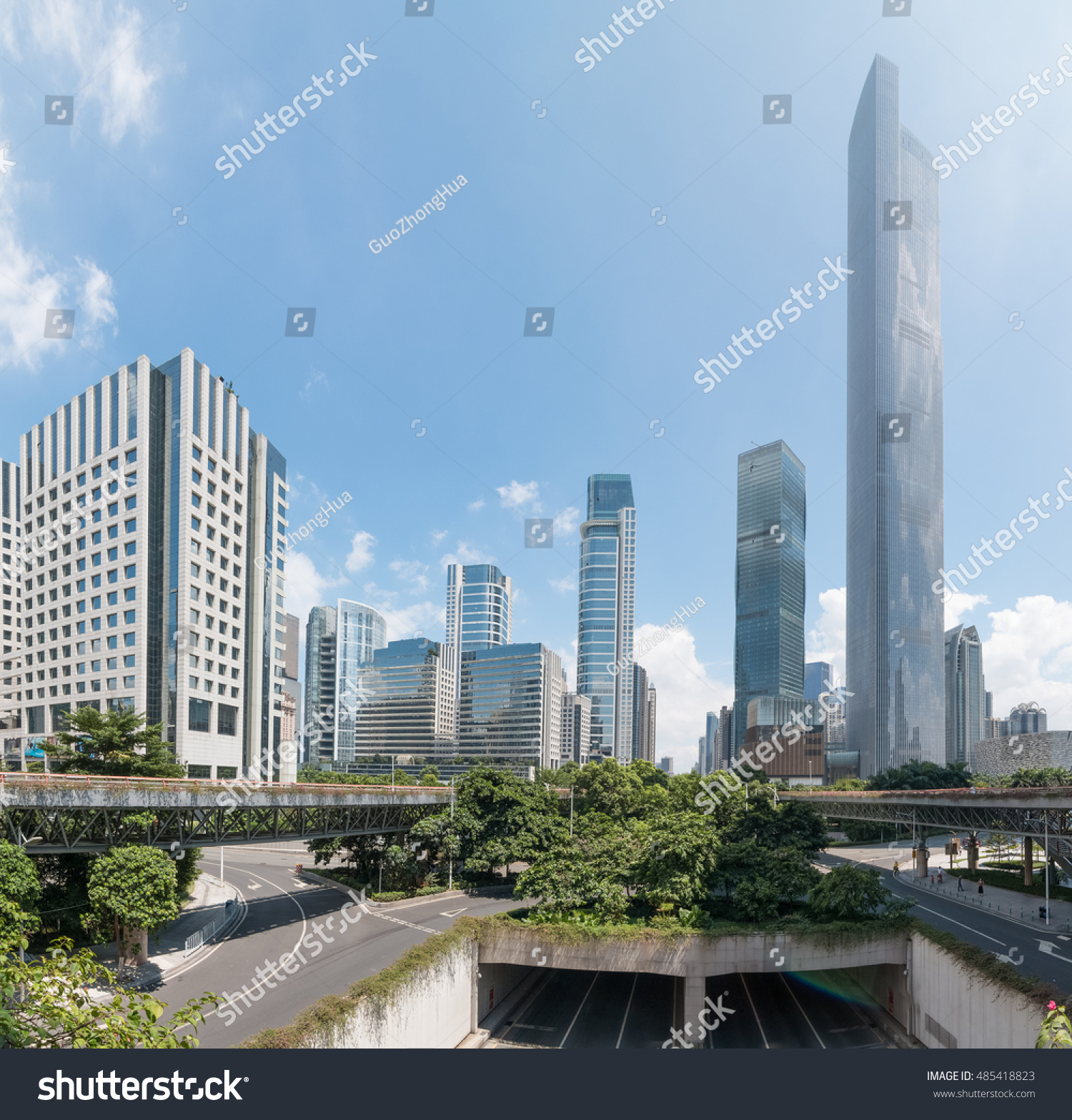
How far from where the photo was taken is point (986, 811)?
57719 millimetres

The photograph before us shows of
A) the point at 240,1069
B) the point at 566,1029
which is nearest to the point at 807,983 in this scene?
the point at 566,1029

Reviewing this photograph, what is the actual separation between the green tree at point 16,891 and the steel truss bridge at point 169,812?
205cm

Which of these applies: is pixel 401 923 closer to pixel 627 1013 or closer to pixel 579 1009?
pixel 579 1009

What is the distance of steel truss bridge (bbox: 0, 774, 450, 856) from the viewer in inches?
1282

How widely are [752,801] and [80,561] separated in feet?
233

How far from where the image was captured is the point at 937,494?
654 feet

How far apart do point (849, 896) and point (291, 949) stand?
27.1 meters

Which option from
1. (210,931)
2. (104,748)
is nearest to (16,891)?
(210,931)

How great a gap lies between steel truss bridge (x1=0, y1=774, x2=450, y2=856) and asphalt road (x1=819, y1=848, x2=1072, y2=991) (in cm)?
3438

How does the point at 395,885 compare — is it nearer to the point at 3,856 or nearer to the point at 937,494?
the point at 3,856

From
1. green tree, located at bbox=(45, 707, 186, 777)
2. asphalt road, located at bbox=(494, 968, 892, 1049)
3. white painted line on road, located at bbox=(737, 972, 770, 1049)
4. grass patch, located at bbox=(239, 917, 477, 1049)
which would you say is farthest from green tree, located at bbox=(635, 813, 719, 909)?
green tree, located at bbox=(45, 707, 186, 777)

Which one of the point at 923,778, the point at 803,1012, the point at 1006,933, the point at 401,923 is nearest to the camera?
the point at 803,1012

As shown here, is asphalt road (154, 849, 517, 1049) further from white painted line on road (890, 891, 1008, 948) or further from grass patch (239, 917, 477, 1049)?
white painted line on road (890, 891, 1008, 948)

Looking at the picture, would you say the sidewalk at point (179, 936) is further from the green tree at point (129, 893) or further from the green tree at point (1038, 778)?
the green tree at point (1038, 778)
